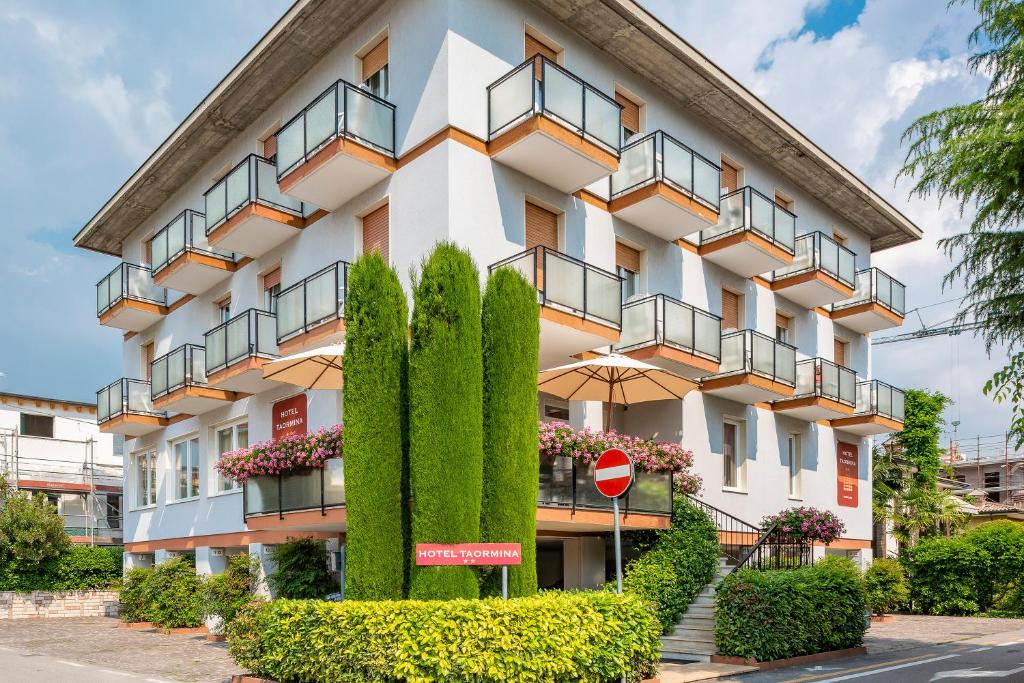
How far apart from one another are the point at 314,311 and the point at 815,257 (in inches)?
512

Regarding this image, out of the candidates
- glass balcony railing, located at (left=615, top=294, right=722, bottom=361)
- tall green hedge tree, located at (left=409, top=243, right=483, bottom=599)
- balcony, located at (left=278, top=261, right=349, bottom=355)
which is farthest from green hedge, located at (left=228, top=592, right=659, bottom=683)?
glass balcony railing, located at (left=615, top=294, right=722, bottom=361)

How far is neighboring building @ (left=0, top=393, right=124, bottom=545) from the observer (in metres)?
35.6

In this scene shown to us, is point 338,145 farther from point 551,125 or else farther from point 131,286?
point 131,286

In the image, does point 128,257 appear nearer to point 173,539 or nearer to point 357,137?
point 173,539

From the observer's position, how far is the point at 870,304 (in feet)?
86.7

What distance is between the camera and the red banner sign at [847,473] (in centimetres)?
2644

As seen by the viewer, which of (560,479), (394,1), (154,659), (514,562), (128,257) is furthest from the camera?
(128,257)

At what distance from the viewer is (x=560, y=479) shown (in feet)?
48.9

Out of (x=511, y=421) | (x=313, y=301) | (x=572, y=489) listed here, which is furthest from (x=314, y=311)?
(x=511, y=421)

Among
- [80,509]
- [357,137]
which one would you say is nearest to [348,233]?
[357,137]

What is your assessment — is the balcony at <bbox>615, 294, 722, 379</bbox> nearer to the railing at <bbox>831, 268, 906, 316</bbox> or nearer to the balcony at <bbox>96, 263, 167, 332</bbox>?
the railing at <bbox>831, 268, 906, 316</bbox>

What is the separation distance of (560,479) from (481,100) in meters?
6.80

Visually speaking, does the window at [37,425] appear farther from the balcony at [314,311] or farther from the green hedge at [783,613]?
the green hedge at [783,613]

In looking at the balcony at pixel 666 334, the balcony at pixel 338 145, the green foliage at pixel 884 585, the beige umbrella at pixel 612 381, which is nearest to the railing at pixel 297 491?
the beige umbrella at pixel 612 381
